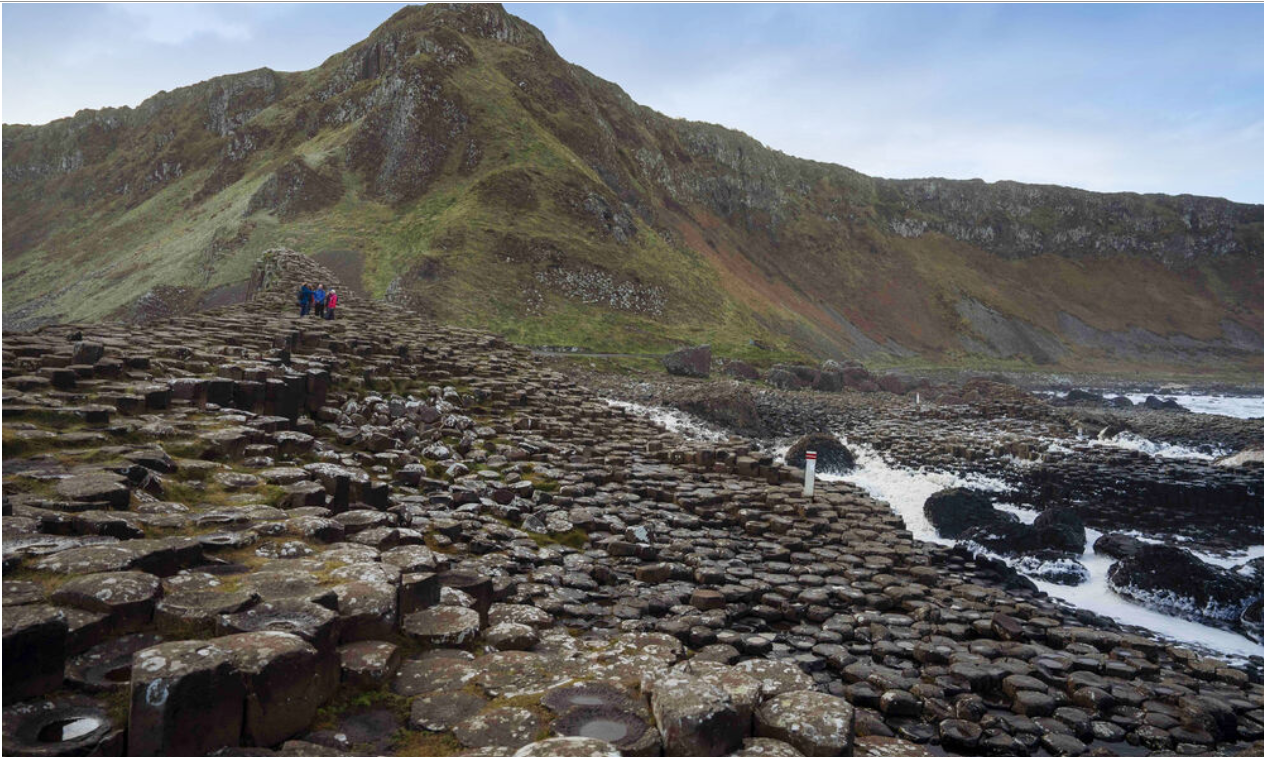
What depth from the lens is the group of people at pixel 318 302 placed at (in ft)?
77.0

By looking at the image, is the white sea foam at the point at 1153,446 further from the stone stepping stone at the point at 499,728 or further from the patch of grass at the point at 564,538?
the stone stepping stone at the point at 499,728

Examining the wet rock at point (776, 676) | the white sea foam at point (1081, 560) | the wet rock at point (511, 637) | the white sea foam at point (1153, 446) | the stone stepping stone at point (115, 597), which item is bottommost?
the white sea foam at point (1081, 560)

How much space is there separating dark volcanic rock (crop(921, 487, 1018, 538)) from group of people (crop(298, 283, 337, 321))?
19786 millimetres

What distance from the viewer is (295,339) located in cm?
1762

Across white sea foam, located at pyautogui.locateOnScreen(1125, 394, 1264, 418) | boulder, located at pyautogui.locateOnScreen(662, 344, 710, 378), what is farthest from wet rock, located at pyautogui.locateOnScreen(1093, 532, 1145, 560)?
white sea foam, located at pyautogui.locateOnScreen(1125, 394, 1264, 418)

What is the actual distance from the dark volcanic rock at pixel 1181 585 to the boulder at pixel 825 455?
9768 millimetres

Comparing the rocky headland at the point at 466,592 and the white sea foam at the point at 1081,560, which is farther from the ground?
the rocky headland at the point at 466,592

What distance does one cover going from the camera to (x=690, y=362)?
4178 cm

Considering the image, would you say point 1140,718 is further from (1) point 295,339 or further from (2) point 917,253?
(2) point 917,253

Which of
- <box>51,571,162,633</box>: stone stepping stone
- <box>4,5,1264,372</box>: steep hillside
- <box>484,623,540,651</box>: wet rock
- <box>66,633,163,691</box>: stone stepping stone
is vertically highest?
<box>4,5,1264,372</box>: steep hillside

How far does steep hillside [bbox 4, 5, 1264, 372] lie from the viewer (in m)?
52.8

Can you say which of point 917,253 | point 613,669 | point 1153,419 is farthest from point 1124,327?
point 613,669

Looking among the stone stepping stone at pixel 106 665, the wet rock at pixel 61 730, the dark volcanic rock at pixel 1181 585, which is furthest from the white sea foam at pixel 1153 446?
the wet rock at pixel 61 730

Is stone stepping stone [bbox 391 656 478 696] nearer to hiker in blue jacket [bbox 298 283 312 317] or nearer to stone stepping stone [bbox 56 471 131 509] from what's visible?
stone stepping stone [bbox 56 471 131 509]
